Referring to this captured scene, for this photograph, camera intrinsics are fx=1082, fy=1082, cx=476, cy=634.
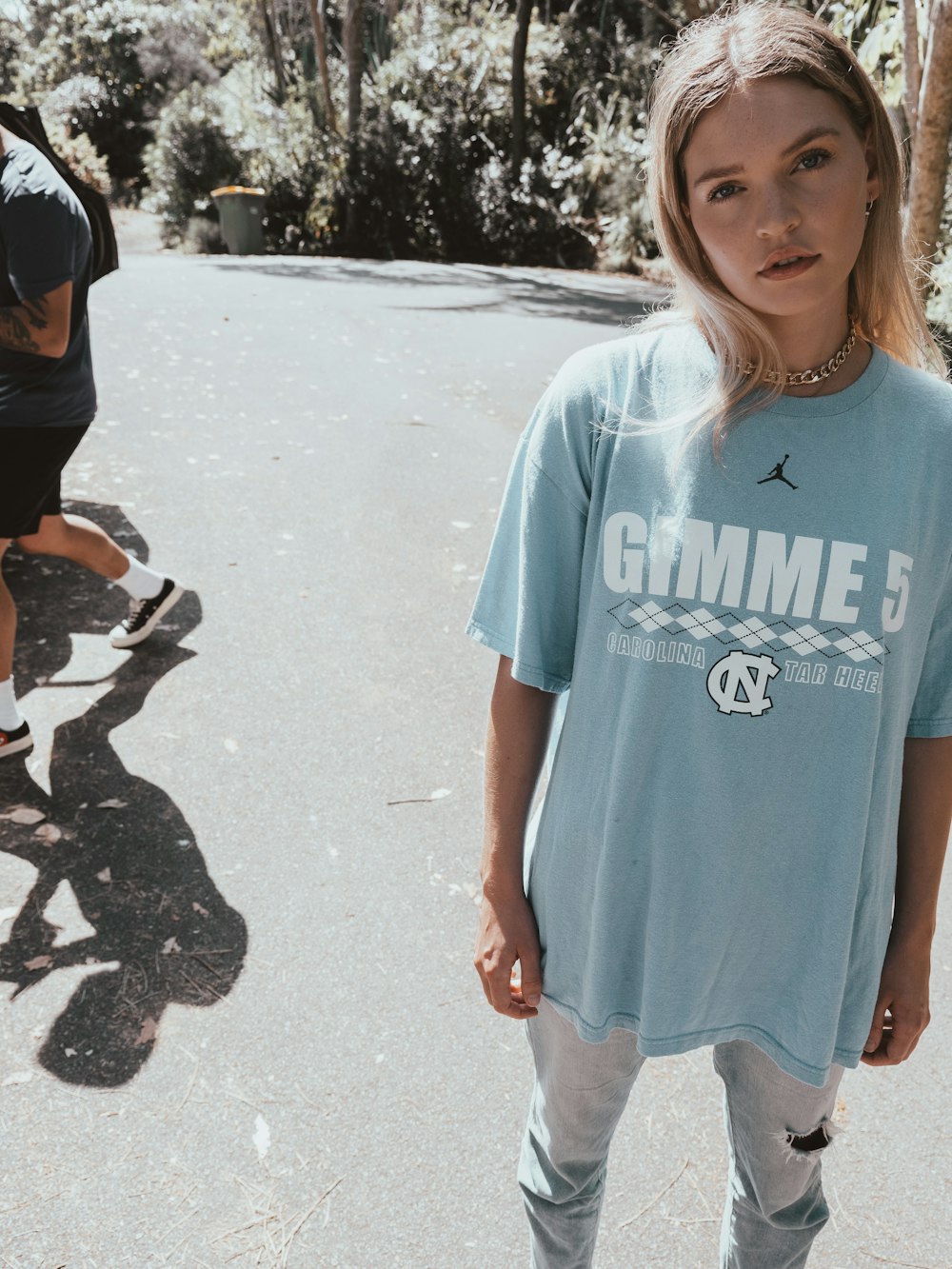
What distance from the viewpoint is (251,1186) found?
241cm

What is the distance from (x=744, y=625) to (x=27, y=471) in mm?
3063

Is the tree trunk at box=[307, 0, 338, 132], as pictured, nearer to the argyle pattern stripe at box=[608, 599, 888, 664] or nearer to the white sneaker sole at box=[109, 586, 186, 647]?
the white sneaker sole at box=[109, 586, 186, 647]

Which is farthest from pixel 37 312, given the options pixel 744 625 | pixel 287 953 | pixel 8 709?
pixel 744 625

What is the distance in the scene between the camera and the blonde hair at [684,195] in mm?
1372

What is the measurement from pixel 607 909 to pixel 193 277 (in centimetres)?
1402

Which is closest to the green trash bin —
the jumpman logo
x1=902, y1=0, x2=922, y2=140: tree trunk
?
x1=902, y1=0, x2=922, y2=140: tree trunk

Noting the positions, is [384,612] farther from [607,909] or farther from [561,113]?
[561,113]

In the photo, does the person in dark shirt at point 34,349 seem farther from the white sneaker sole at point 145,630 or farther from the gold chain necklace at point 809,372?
the gold chain necklace at point 809,372

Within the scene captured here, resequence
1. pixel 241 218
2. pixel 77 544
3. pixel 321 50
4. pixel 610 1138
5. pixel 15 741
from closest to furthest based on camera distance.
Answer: pixel 610 1138 < pixel 15 741 < pixel 77 544 < pixel 241 218 < pixel 321 50

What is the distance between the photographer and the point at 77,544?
14.4 feet

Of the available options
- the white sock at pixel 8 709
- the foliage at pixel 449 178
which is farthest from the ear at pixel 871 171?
the foliage at pixel 449 178

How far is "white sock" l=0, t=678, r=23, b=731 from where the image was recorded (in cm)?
379

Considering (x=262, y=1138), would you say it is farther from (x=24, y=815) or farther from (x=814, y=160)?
(x=814, y=160)

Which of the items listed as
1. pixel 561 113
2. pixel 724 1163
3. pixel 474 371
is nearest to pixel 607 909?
pixel 724 1163
